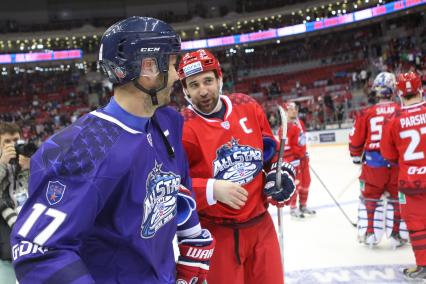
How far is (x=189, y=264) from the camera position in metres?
1.53

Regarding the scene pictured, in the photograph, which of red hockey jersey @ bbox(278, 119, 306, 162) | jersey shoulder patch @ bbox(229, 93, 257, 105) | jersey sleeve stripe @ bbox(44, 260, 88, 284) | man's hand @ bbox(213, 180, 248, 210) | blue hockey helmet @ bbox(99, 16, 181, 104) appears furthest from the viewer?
red hockey jersey @ bbox(278, 119, 306, 162)

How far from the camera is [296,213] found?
5656mm

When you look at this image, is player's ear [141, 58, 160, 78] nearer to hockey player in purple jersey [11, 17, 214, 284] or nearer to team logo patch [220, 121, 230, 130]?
hockey player in purple jersey [11, 17, 214, 284]

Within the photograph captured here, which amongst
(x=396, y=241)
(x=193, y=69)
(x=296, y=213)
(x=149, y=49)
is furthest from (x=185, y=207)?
(x=296, y=213)

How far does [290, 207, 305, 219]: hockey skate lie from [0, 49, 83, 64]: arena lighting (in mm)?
23026

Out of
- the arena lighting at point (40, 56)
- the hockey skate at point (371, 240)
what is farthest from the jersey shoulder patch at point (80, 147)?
the arena lighting at point (40, 56)

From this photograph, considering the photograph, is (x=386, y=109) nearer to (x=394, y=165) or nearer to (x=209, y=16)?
(x=394, y=165)

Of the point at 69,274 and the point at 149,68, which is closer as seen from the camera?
the point at 69,274

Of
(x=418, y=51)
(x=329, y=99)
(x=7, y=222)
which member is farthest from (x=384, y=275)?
(x=418, y=51)

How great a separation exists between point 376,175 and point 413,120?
969mm

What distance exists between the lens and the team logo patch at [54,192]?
3.26 feet

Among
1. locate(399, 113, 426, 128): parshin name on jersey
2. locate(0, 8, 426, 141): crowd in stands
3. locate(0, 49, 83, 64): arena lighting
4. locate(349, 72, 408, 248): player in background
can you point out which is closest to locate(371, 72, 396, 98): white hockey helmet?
locate(349, 72, 408, 248): player in background

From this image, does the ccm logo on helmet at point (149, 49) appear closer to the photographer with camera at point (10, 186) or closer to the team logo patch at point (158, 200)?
the team logo patch at point (158, 200)

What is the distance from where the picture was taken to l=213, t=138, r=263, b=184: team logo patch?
2.11 metres
